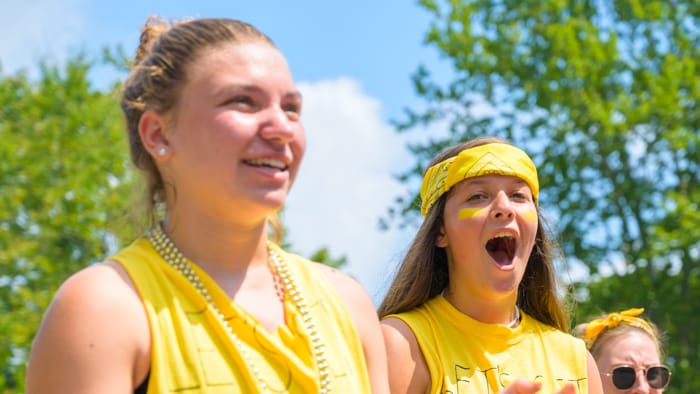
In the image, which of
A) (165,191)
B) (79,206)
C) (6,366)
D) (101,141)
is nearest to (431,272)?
(165,191)

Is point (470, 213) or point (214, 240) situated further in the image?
point (470, 213)

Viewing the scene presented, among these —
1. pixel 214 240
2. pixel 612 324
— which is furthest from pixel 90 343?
pixel 612 324

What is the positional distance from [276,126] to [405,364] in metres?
1.56

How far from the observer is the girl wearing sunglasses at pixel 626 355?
543 cm

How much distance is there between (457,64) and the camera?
21.7 meters

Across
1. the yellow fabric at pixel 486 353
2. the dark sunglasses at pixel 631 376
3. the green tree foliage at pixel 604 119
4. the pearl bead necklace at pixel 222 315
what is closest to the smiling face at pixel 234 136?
the pearl bead necklace at pixel 222 315

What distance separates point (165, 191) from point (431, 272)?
1.80 meters

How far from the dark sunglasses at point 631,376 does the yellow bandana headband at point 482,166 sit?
68.0 inches

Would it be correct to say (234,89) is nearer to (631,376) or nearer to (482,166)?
(482,166)

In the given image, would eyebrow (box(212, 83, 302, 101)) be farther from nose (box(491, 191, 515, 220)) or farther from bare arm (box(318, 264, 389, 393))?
nose (box(491, 191, 515, 220))

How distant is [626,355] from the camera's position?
18.0 feet

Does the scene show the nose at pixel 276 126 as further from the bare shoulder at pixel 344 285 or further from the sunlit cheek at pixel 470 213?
the sunlit cheek at pixel 470 213

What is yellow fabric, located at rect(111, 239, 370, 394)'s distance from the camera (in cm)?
238

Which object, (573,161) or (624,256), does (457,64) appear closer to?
(573,161)
